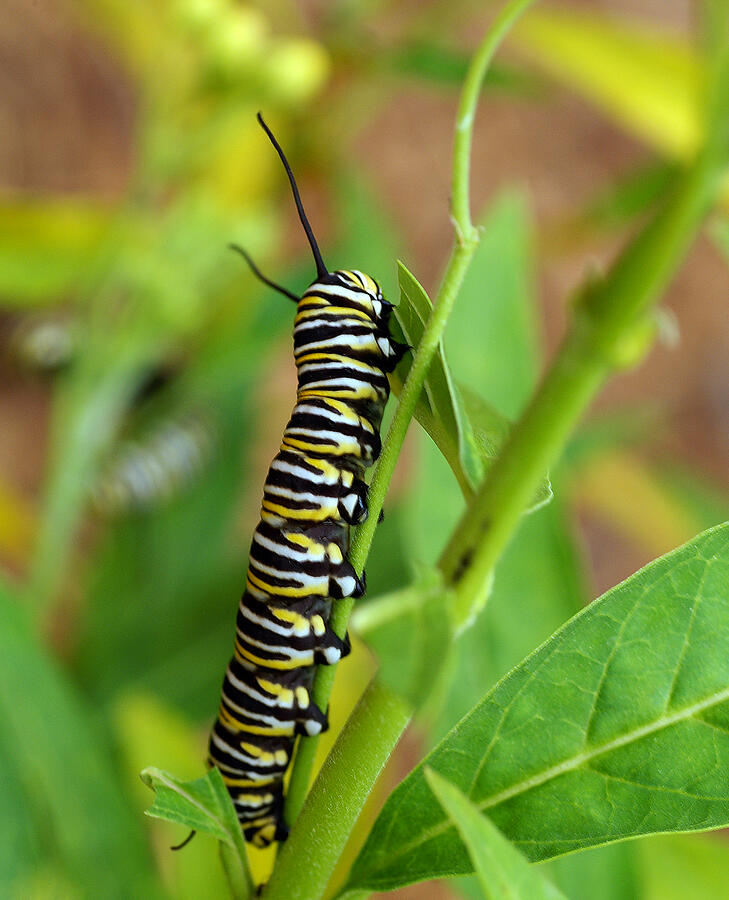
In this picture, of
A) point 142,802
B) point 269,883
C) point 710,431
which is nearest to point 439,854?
point 269,883

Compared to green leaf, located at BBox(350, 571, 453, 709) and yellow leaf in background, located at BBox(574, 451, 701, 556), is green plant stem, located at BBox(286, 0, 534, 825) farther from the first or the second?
yellow leaf in background, located at BBox(574, 451, 701, 556)

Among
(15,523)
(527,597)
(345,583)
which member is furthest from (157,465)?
(345,583)

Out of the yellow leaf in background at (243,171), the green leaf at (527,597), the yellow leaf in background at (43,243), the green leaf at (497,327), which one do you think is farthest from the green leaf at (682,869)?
the yellow leaf in background at (243,171)

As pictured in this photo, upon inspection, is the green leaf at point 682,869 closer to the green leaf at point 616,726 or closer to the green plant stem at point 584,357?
the green leaf at point 616,726

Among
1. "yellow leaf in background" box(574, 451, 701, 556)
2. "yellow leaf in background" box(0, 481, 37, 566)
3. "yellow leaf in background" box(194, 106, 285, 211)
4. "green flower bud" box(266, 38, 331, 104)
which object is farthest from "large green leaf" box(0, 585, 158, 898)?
"yellow leaf in background" box(574, 451, 701, 556)

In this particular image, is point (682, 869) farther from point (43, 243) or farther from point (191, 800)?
point (43, 243)
